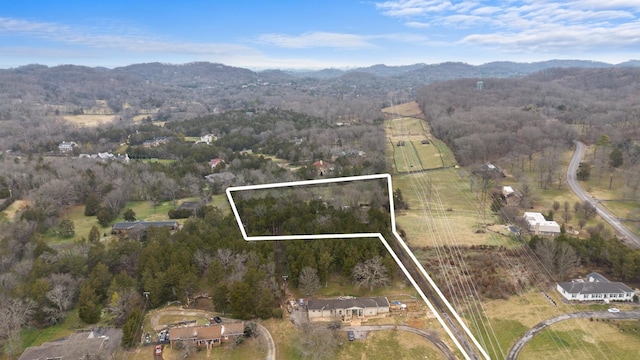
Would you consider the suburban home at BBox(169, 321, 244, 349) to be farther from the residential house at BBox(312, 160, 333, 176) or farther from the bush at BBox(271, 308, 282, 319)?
the residential house at BBox(312, 160, 333, 176)

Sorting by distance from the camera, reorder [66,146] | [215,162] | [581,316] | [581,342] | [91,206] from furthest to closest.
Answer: [66,146] < [215,162] < [91,206] < [581,316] < [581,342]

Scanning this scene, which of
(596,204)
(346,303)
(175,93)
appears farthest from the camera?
(175,93)

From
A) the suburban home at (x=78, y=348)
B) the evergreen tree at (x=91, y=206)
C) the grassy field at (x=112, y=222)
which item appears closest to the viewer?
the suburban home at (x=78, y=348)

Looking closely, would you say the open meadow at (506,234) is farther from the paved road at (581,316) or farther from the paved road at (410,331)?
the paved road at (410,331)

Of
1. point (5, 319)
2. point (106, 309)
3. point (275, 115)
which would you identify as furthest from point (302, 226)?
point (275, 115)

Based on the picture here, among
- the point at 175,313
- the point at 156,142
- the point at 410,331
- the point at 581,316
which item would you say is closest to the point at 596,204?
the point at 581,316

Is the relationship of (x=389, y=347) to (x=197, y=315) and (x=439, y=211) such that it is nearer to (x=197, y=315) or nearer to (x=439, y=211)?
(x=197, y=315)

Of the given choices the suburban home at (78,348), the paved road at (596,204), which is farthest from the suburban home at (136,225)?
the paved road at (596,204)

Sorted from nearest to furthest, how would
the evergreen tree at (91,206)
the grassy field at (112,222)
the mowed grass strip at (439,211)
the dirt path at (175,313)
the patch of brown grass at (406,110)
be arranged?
1. the dirt path at (175,313)
2. the mowed grass strip at (439,211)
3. the grassy field at (112,222)
4. the evergreen tree at (91,206)
5. the patch of brown grass at (406,110)
